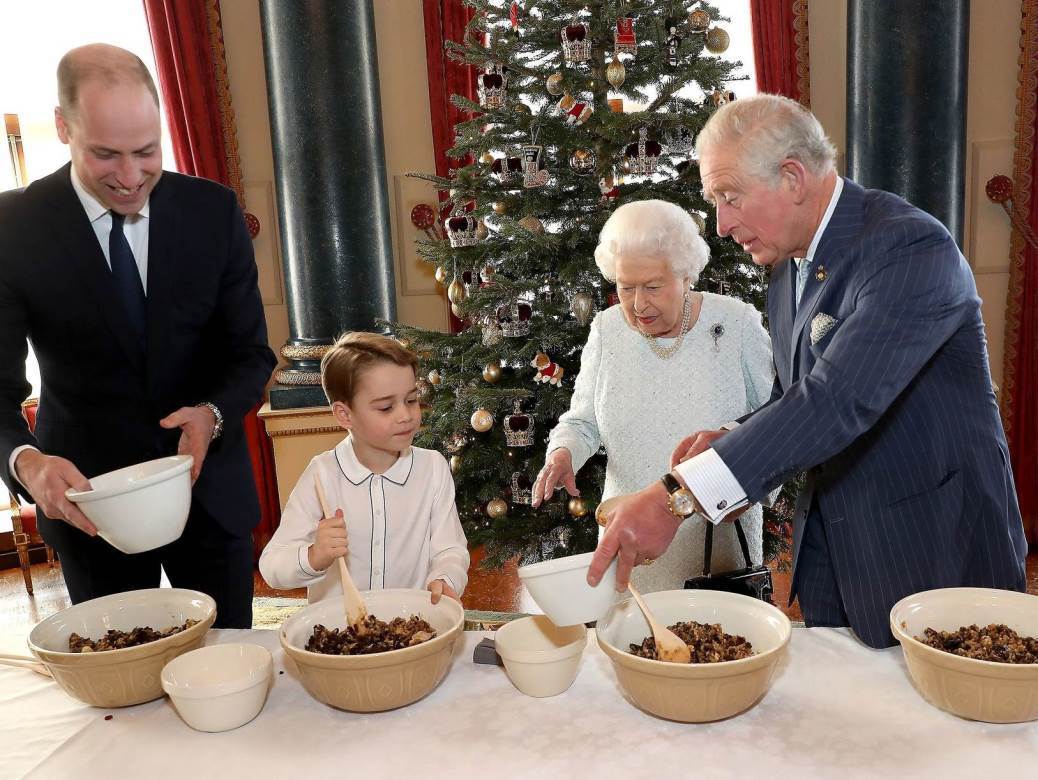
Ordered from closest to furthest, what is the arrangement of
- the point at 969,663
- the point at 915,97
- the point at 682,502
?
1. the point at 969,663
2. the point at 682,502
3. the point at 915,97

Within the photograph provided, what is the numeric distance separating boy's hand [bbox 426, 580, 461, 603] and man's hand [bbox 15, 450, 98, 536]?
0.57 meters

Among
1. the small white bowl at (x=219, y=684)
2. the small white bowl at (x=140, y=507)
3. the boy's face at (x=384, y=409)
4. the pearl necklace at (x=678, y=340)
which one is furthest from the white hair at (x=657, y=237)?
the small white bowl at (x=219, y=684)

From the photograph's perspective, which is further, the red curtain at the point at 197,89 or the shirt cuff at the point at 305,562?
the red curtain at the point at 197,89

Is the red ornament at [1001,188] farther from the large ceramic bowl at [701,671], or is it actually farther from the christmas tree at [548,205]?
the large ceramic bowl at [701,671]

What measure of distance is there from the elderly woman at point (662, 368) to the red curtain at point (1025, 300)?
3.31 metres

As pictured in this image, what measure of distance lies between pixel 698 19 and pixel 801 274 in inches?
79.3

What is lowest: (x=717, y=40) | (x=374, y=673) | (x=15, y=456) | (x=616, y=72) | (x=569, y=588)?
(x=374, y=673)

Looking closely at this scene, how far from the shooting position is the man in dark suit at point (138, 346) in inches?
72.1

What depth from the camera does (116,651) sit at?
1379mm

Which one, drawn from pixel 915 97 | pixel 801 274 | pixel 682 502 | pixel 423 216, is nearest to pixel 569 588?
pixel 682 502

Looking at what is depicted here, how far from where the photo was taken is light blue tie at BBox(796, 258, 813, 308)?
1701 millimetres

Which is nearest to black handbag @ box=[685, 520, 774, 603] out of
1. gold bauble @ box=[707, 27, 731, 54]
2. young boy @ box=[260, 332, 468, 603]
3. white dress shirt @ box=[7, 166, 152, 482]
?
young boy @ box=[260, 332, 468, 603]

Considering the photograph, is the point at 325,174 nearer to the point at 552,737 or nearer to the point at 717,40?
the point at 717,40

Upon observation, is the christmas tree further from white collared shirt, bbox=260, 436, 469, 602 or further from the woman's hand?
white collared shirt, bbox=260, 436, 469, 602
